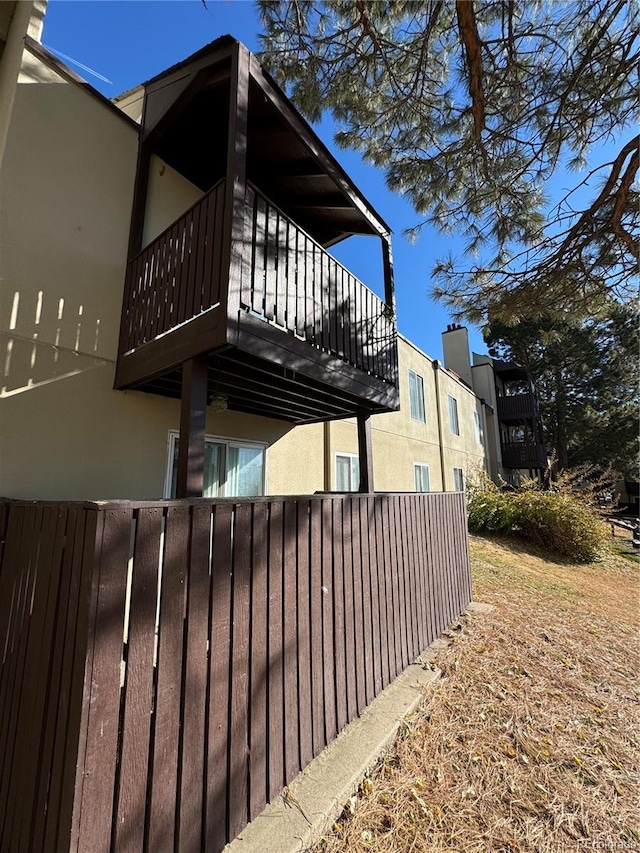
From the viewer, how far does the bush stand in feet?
35.6

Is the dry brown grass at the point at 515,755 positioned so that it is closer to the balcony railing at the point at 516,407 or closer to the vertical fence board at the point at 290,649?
the vertical fence board at the point at 290,649

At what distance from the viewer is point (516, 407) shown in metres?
22.5

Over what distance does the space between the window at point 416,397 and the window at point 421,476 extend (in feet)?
4.63

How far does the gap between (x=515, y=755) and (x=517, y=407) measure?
2230cm

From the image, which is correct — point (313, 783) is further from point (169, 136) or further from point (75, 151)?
point (169, 136)

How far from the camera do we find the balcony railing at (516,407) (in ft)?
72.9

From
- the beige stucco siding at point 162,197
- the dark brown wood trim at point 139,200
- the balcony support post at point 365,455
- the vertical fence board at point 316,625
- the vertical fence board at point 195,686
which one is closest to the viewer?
the vertical fence board at point 195,686

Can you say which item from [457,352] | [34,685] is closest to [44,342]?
[34,685]

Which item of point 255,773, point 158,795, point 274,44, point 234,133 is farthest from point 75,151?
point 255,773

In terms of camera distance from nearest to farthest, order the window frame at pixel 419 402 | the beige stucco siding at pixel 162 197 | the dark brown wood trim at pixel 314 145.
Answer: the dark brown wood trim at pixel 314 145, the beige stucco siding at pixel 162 197, the window frame at pixel 419 402

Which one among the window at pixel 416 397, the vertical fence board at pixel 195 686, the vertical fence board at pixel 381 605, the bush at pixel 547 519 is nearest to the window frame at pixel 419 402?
the window at pixel 416 397

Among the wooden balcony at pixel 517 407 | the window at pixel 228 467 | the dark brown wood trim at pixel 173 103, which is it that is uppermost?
the wooden balcony at pixel 517 407

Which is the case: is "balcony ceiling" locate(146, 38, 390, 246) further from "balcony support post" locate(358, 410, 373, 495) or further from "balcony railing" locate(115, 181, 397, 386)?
"balcony support post" locate(358, 410, 373, 495)

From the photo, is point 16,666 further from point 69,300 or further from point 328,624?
point 69,300
